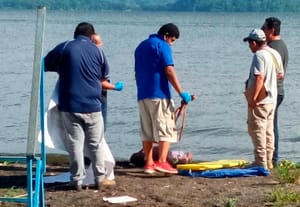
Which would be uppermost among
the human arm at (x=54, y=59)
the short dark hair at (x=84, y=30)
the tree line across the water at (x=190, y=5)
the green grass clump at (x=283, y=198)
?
the tree line across the water at (x=190, y=5)

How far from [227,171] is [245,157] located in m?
5.81

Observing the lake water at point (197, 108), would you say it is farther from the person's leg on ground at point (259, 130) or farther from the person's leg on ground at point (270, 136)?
the person's leg on ground at point (259, 130)

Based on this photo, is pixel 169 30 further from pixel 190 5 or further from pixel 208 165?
pixel 190 5

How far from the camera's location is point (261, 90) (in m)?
10.3

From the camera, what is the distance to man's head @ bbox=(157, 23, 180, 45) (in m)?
10.2

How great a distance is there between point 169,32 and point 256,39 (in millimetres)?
966

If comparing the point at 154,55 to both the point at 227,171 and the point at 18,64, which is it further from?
the point at 18,64

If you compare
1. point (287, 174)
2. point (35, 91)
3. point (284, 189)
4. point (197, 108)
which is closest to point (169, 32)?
point (287, 174)

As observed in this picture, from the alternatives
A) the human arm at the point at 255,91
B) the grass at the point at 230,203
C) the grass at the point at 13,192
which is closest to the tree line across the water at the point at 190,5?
the human arm at the point at 255,91

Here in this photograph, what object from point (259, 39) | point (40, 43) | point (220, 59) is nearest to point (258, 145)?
point (259, 39)

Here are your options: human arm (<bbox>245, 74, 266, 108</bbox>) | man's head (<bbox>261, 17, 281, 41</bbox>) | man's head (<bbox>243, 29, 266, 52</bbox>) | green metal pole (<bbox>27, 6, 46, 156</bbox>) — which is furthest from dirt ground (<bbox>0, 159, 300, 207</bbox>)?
green metal pole (<bbox>27, 6, 46, 156</bbox>)

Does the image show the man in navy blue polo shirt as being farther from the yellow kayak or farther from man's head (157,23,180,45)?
the yellow kayak

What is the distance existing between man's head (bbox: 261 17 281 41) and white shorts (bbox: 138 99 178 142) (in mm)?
1525

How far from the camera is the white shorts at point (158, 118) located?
10.3 metres
